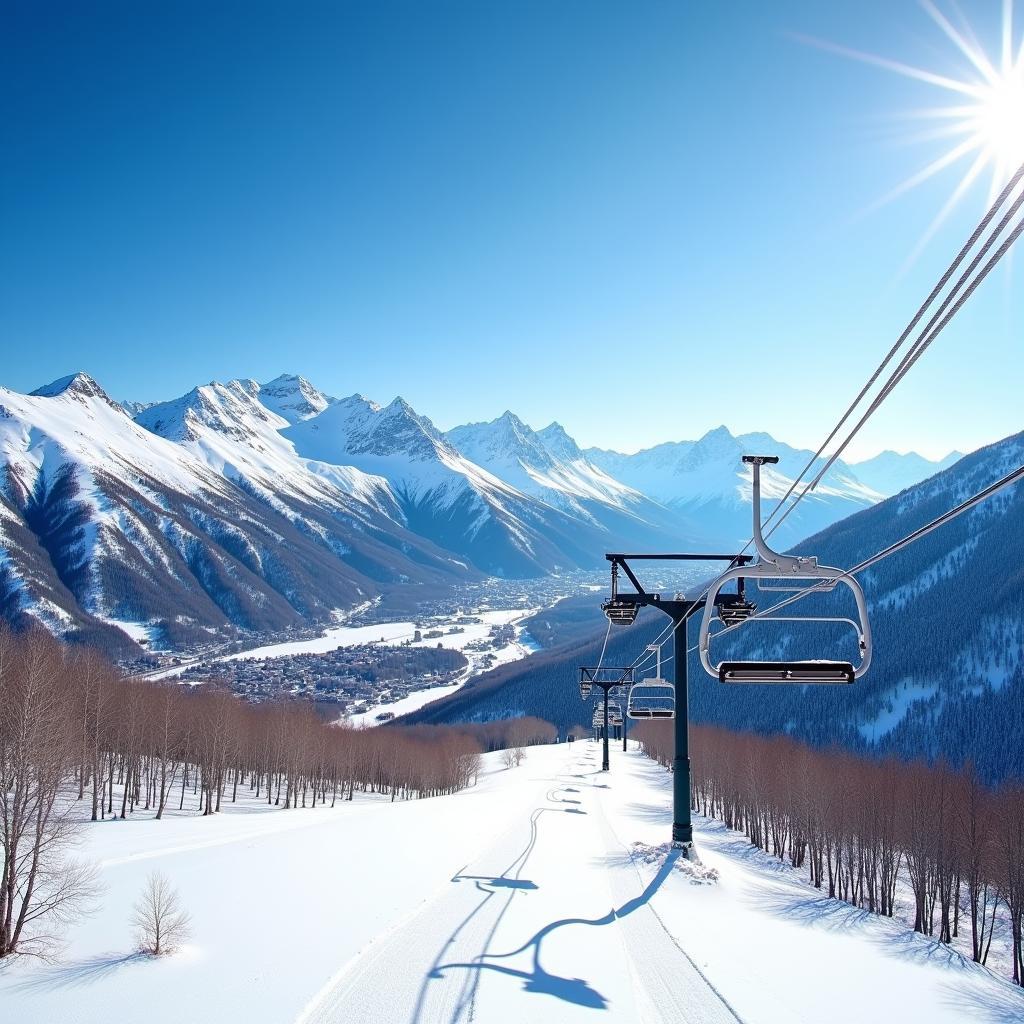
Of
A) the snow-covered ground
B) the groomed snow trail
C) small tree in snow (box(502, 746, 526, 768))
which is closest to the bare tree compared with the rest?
the snow-covered ground

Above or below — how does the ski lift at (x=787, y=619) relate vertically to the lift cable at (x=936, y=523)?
below

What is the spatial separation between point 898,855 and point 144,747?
7186 centimetres

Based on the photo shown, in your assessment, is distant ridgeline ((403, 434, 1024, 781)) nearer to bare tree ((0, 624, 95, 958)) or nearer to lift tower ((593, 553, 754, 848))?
lift tower ((593, 553, 754, 848))

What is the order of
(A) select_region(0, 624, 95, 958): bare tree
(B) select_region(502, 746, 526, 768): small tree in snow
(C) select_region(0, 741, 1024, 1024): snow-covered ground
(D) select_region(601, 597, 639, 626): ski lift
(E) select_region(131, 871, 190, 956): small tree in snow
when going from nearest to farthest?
1. (C) select_region(0, 741, 1024, 1024): snow-covered ground
2. (E) select_region(131, 871, 190, 956): small tree in snow
3. (A) select_region(0, 624, 95, 958): bare tree
4. (D) select_region(601, 597, 639, 626): ski lift
5. (B) select_region(502, 746, 526, 768): small tree in snow

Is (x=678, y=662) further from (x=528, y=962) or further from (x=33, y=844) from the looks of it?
(x=33, y=844)

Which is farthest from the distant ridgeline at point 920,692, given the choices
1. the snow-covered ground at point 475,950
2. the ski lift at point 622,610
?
the ski lift at point 622,610

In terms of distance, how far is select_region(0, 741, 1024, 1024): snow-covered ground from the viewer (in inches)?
516

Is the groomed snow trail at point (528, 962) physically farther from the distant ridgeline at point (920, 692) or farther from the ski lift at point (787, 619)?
the distant ridgeline at point (920, 692)

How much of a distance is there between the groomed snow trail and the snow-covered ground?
0.19 ft

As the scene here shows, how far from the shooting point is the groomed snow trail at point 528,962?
12.5 m

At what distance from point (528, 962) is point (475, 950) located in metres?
1.29

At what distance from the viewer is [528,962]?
14.7 meters

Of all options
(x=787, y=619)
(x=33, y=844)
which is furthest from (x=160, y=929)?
(x=787, y=619)

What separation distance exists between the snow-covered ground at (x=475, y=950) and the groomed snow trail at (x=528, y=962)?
6cm
